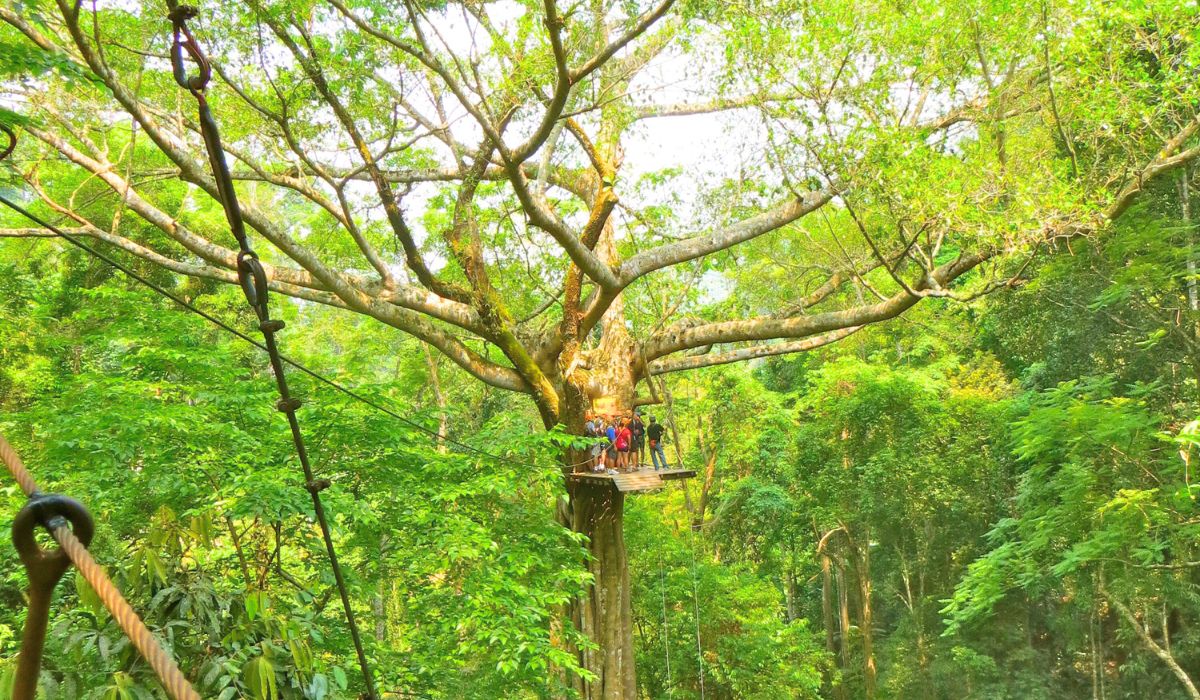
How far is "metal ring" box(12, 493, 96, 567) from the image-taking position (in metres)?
0.52

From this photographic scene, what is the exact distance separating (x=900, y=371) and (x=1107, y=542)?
4746 mm

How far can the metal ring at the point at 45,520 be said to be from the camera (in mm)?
515

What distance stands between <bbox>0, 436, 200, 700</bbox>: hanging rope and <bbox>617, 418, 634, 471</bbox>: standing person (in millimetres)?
6916

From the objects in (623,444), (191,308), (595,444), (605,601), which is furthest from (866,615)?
(191,308)

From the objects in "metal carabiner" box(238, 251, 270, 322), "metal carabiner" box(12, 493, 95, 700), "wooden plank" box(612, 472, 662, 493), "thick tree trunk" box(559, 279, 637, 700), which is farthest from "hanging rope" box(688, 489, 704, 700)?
"metal carabiner" box(12, 493, 95, 700)

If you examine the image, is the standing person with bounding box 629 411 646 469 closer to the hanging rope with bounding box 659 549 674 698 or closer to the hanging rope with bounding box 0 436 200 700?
the hanging rope with bounding box 659 549 674 698

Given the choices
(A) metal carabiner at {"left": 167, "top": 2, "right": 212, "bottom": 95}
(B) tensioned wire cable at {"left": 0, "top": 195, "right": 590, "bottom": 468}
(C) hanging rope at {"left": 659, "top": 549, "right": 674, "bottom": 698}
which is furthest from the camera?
(C) hanging rope at {"left": 659, "top": 549, "right": 674, "bottom": 698}

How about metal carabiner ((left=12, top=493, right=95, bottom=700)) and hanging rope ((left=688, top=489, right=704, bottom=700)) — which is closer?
metal carabiner ((left=12, top=493, right=95, bottom=700))

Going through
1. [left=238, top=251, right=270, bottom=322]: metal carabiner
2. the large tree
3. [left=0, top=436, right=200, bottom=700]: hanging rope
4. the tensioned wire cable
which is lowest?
[left=0, top=436, right=200, bottom=700]: hanging rope

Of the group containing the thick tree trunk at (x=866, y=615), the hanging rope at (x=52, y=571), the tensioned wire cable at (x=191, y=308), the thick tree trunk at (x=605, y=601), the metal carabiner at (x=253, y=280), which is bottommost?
the thick tree trunk at (x=866, y=615)

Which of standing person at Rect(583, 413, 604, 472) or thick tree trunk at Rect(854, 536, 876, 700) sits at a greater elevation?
standing person at Rect(583, 413, 604, 472)

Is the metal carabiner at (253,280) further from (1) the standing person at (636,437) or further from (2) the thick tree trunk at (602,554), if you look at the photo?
(2) the thick tree trunk at (602,554)

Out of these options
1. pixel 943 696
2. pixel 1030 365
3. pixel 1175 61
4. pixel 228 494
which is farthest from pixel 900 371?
pixel 228 494

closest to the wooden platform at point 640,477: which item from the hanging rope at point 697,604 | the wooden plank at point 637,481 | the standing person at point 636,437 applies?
the wooden plank at point 637,481
